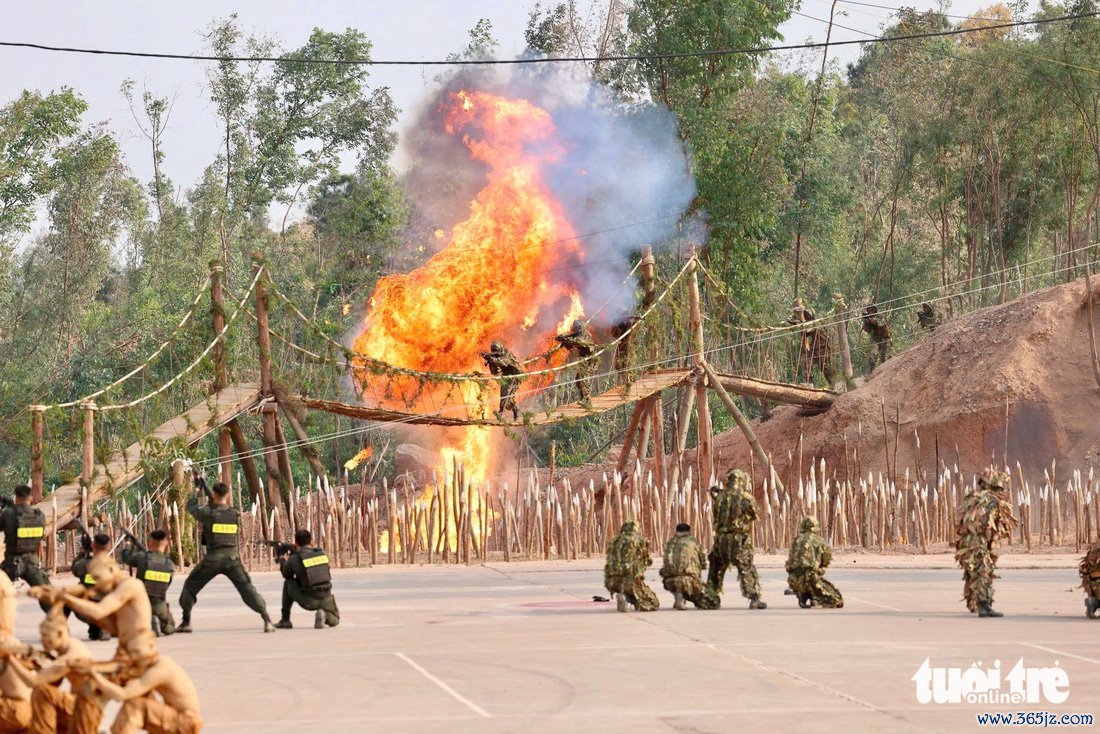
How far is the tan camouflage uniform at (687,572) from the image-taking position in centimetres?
1530

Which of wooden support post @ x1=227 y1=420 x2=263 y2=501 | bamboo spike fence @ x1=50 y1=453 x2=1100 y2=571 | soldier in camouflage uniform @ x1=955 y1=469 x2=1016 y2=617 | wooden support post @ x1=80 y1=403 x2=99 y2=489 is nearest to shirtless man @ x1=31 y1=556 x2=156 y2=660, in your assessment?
soldier in camouflage uniform @ x1=955 y1=469 x2=1016 y2=617

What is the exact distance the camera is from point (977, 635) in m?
12.6

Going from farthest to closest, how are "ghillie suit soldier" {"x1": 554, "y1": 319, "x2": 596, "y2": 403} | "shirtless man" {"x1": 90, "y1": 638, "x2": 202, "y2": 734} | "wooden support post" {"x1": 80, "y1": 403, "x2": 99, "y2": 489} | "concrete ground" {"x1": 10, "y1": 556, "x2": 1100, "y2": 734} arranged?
1. "ghillie suit soldier" {"x1": 554, "y1": 319, "x2": 596, "y2": 403}
2. "wooden support post" {"x1": 80, "y1": 403, "x2": 99, "y2": 489}
3. "concrete ground" {"x1": 10, "y1": 556, "x2": 1100, "y2": 734}
4. "shirtless man" {"x1": 90, "y1": 638, "x2": 202, "y2": 734}

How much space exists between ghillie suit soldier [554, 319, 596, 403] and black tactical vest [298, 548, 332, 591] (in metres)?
12.2

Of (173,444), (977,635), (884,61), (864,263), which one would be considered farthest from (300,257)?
(977,635)

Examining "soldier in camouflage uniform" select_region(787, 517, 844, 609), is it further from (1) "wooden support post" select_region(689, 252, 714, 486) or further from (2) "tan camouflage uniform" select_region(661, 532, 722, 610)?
(1) "wooden support post" select_region(689, 252, 714, 486)

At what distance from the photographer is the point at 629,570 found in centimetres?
1505

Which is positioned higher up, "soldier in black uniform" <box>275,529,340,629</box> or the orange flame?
the orange flame

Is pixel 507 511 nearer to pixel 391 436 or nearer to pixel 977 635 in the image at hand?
pixel 977 635

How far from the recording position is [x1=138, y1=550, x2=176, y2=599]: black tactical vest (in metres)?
12.8

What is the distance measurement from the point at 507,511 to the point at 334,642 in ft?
32.0

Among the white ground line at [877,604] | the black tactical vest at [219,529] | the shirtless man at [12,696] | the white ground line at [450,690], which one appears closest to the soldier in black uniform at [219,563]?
the black tactical vest at [219,529]

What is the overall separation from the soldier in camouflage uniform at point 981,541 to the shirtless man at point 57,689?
9140 mm

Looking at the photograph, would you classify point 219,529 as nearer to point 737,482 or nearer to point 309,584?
point 309,584
